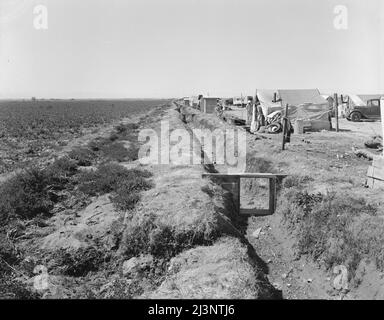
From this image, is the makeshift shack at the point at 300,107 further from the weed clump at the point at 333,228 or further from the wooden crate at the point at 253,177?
the weed clump at the point at 333,228

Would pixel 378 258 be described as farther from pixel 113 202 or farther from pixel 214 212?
pixel 113 202

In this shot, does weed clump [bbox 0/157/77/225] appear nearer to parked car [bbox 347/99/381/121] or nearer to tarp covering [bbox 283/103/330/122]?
tarp covering [bbox 283/103/330/122]

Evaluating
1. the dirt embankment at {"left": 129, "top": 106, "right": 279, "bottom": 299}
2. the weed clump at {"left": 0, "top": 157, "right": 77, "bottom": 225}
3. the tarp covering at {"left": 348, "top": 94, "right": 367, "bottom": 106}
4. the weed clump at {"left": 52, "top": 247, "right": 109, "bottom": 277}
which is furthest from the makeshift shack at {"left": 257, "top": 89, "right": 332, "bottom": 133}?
the weed clump at {"left": 52, "top": 247, "right": 109, "bottom": 277}

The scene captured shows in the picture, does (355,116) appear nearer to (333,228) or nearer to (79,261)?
(333,228)

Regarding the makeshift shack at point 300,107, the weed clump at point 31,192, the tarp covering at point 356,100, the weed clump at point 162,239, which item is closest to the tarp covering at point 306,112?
the makeshift shack at point 300,107

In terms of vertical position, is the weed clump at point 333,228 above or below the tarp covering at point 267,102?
below

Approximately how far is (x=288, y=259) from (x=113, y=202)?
4.08 meters

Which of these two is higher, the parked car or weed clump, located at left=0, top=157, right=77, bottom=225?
the parked car

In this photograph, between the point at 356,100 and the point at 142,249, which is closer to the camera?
the point at 142,249

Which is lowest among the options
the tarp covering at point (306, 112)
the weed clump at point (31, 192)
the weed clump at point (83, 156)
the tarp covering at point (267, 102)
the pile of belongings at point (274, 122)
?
the weed clump at point (31, 192)

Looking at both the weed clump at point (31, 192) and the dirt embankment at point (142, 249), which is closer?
the dirt embankment at point (142, 249)

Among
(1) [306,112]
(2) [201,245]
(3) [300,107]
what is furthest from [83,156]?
(1) [306,112]

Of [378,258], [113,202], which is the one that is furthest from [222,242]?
[113,202]

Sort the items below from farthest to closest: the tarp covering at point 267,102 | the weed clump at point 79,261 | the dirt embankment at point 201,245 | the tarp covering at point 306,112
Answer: the tarp covering at point 306,112
the tarp covering at point 267,102
the weed clump at point 79,261
the dirt embankment at point 201,245
